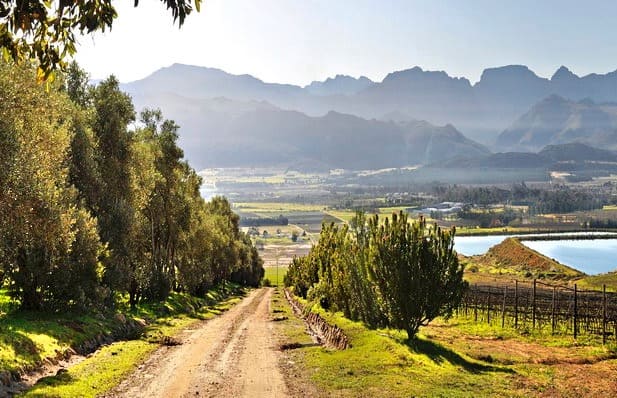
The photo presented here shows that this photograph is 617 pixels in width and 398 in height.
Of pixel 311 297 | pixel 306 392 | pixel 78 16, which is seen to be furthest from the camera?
pixel 311 297

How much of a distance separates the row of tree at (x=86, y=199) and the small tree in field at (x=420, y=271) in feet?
56.6

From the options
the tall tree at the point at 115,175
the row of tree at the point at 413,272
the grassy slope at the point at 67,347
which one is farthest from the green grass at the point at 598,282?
the grassy slope at the point at 67,347

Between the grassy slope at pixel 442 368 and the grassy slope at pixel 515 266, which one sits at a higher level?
the grassy slope at pixel 442 368

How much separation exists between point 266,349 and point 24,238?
46.9 ft

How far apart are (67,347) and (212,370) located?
7.24 meters

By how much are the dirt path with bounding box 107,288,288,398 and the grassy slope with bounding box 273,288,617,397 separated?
1813 millimetres

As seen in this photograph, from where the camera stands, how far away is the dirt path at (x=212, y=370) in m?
20.6

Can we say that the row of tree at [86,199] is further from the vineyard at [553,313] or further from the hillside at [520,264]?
the hillside at [520,264]

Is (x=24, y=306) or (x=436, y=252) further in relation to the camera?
(x=24, y=306)

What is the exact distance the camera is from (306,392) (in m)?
20.5

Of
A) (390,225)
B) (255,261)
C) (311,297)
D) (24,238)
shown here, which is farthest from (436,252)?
Answer: (255,261)

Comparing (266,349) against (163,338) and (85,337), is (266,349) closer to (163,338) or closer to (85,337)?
(163,338)

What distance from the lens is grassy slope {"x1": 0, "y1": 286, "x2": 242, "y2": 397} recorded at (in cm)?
1966

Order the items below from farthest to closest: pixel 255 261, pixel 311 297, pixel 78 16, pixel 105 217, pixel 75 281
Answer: pixel 255 261 → pixel 311 297 → pixel 105 217 → pixel 75 281 → pixel 78 16
